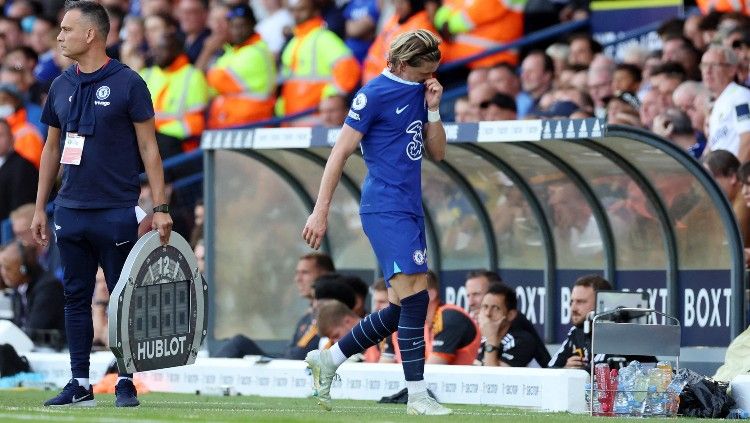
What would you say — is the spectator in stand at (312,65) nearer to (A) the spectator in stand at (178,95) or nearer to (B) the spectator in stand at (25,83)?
(A) the spectator in stand at (178,95)

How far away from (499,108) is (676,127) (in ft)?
5.79

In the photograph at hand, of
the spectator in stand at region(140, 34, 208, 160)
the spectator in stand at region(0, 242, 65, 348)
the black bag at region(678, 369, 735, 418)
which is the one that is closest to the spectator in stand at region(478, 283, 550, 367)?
the black bag at region(678, 369, 735, 418)

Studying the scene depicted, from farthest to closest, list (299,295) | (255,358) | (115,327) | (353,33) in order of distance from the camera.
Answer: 1. (353,33)
2. (299,295)
3. (255,358)
4. (115,327)

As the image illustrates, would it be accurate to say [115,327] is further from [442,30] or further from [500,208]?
[442,30]

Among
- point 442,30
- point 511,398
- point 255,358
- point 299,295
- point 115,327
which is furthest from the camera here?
point 442,30

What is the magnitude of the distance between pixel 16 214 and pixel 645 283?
23.1 feet

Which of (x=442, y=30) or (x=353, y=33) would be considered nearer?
(x=442, y=30)

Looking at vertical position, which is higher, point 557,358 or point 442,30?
point 442,30

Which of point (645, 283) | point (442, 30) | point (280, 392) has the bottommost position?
point (280, 392)

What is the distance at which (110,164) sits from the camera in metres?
9.43

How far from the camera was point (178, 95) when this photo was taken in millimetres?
Answer: 18906

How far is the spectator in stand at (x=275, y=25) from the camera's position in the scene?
19.4 metres

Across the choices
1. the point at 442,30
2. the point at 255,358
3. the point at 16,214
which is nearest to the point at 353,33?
the point at 442,30

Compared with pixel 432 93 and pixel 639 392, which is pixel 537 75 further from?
pixel 432 93
